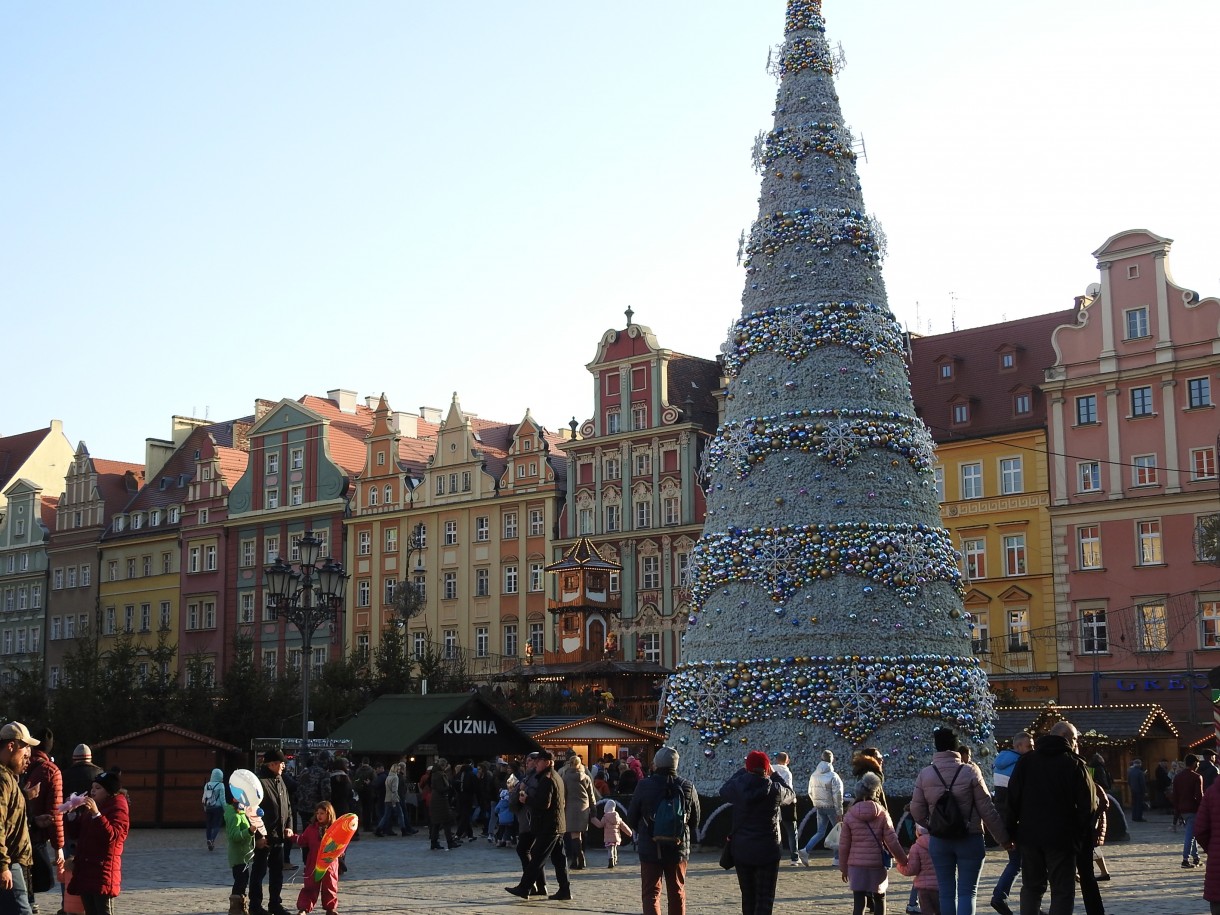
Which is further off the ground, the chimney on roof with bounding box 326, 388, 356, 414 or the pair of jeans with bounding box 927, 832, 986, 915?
the chimney on roof with bounding box 326, 388, 356, 414

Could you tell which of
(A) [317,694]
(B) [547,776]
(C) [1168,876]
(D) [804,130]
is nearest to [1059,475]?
(A) [317,694]

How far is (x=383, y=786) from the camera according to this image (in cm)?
2878

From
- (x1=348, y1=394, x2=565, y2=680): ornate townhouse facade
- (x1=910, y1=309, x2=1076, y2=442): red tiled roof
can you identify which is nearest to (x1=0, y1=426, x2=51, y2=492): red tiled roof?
(x1=348, y1=394, x2=565, y2=680): ornate townhouse facade

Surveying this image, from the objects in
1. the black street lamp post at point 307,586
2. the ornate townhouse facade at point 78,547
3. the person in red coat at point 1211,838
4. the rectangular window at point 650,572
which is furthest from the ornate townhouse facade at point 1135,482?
the ornate townhouse facade at point 78,547

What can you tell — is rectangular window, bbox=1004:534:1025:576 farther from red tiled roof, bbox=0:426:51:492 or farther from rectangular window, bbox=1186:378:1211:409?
red tiled roof, bbox=0:426:51:492

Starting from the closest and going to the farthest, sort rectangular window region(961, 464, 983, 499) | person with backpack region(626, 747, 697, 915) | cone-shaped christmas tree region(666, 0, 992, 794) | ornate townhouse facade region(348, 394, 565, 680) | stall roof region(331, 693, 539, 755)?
person with backpack region(626, 747, 697, 915)
cone-shaped christmas tree region(666, 0, 992, 794)
stall roof region(331, 693, 539, 755)
rectangular window region(961, 464, 983, 499)
ornate townhouse facade region(348, 394, 565, 680)

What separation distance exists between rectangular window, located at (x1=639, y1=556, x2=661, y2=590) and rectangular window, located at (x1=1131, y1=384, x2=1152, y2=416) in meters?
15.7

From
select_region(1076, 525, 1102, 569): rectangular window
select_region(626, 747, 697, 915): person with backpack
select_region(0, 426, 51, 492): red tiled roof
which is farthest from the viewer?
select_region(0, 426, 51, 492): red tiled roof

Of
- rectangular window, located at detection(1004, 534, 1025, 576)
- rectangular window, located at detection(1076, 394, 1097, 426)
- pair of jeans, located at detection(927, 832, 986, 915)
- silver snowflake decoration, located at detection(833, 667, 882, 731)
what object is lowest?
pair of jeans, located at detection(927, 832, 986, 915)

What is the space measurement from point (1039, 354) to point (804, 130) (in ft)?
88.2

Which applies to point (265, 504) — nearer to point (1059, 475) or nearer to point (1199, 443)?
point (1059, 475)

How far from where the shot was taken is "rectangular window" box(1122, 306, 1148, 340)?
42.8 meters

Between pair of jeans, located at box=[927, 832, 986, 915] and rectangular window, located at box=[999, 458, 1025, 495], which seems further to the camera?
rectangular window, located at box=[999, 458, 1025, 495]

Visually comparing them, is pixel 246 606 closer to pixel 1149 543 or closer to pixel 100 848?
pixel 1149 543
